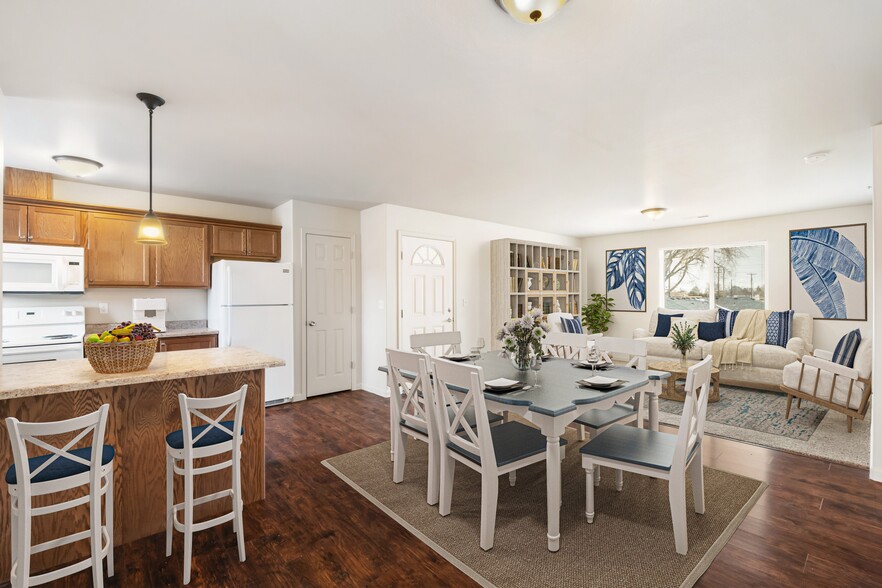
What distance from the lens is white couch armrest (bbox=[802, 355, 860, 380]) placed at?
3479 mm

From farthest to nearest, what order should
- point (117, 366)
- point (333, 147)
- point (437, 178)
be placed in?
1. point (437, 178)
2. point (333, 147)
3. point (117, 366)

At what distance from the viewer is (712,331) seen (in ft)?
20.7

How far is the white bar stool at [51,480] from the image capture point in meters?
1.55

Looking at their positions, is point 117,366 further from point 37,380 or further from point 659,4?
point 659,4

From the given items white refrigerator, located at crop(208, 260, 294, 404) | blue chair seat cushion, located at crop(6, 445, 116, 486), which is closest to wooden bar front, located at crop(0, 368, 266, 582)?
blue chair seat cushion, located at crop(6, 445, 116, 486)

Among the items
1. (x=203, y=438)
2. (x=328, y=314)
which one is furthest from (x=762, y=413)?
(x=203, y=438)

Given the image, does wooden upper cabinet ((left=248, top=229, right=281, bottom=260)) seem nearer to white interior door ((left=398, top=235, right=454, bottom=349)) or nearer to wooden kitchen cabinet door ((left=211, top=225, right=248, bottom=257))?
wooden kitchen cabinet door ((left=211, top=225, right=248, bottom=257))

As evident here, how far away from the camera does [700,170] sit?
3883mm

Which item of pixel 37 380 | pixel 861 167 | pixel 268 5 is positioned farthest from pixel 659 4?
pixel 861 167

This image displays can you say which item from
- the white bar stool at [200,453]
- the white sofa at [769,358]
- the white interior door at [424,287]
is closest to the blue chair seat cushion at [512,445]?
the white bar stool at [200,453]

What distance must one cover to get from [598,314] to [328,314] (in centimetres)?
532

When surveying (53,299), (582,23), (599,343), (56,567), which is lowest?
(56,567)

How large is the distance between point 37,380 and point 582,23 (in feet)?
9.79

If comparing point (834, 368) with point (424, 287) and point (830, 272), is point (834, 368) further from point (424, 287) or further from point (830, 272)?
point (424, 287)
